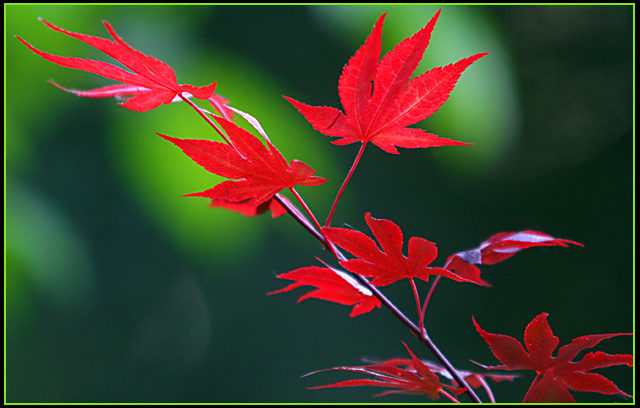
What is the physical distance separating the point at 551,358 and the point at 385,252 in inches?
5.4

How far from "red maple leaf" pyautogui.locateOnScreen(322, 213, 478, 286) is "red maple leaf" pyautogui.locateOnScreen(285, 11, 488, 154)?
0.06 metres

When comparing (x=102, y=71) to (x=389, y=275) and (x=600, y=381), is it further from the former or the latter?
(x=600, y=381)

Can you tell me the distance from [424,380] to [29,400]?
1.94m

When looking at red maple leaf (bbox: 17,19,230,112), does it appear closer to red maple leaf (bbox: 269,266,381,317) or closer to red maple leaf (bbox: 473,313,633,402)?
red maple leaf (bbox: 269,266,381,317)

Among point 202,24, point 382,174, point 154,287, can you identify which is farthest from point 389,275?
point 154,287

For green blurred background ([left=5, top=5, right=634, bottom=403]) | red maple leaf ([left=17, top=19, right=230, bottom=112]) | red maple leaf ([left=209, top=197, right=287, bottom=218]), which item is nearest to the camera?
red maple leaf ([left=17, top=19, right=230, bottom=112])

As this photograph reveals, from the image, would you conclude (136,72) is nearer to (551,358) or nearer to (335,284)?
(335,284)

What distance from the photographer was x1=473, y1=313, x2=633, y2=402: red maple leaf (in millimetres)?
290

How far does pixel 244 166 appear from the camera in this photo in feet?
0.90

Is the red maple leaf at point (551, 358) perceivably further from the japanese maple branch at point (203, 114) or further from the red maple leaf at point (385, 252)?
the japanese maple branch at point (203, 114)

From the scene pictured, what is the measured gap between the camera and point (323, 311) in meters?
1.73

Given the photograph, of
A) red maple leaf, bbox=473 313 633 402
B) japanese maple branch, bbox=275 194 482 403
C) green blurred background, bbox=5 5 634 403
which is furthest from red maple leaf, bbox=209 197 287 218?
green blurred background, bbox=5 5 634 403

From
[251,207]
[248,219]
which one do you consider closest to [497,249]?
[251,207]

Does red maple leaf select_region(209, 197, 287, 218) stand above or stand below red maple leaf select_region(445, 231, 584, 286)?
above
